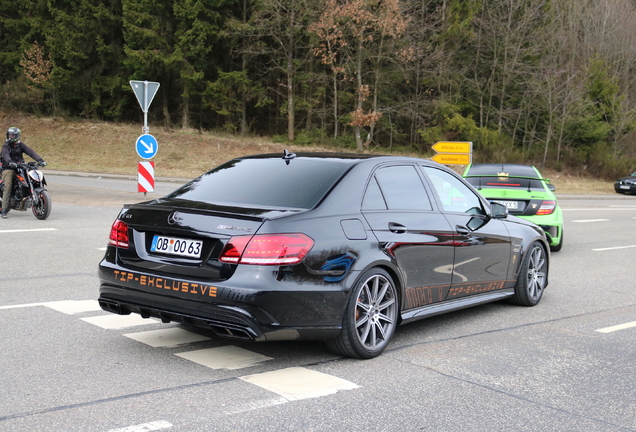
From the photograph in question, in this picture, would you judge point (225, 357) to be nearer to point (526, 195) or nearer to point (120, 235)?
point (120, 235)

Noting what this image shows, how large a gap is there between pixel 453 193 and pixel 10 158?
10448 millimetres

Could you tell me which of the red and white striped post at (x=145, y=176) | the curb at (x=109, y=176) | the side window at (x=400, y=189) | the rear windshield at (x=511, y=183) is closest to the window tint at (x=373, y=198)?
the side window at (x=400, y=189)

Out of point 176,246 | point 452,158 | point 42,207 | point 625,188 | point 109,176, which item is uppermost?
point 176,246

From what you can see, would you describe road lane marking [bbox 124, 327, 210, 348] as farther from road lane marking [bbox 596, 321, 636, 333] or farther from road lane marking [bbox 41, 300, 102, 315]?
road lane marking [bbox 596, 321, 636, 333]

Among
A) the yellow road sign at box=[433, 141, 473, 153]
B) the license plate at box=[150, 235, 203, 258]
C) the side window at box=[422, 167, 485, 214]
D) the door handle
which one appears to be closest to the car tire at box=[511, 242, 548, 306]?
the side window at box=[422, 167, 485, 214]

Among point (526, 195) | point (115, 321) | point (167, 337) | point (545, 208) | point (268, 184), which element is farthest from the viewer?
point (526, 195)

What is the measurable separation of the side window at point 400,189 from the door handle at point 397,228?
0.53ft

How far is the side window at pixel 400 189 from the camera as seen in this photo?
19.1 ft

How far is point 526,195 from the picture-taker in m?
12.3

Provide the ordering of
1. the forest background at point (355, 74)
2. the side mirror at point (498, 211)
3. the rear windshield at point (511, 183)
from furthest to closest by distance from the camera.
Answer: the forest background at point (355, 74) < the rear windshield at point (511, 183) < the side mirror at point (498, 211)

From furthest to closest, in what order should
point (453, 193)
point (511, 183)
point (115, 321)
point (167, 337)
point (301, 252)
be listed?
point (511, 183) < point (453, 193) < point (115, 321) < point (167, 337) < point (301, 252)

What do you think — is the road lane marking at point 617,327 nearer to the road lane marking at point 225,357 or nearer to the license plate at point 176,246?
the road lane marking at point 225,357

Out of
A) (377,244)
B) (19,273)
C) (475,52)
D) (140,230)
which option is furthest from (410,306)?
(475,52)

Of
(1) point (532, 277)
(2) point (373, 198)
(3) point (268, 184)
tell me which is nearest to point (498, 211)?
(1) point (532, 277)
